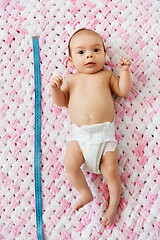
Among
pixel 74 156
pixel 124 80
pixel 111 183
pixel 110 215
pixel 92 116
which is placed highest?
pixel 124 80

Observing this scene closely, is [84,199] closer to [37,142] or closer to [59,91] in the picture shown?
[37,142]

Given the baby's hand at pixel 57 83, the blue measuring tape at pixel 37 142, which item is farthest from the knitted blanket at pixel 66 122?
the baby's hand at pixel 57 83

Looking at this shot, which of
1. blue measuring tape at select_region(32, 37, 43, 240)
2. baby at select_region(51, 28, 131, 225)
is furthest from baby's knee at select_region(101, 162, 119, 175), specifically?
blue measuring tape at select_region(32, 37, 43, 240)

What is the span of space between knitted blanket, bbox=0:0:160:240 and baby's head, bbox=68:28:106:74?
0.30ft

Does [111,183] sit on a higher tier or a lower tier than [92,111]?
lower

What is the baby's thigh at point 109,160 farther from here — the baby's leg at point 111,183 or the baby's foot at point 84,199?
the baby's foot at point 84,199

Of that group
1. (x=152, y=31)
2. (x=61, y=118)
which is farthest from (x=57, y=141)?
(x=152, y=31)

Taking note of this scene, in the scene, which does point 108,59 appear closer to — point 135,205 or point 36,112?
point 36,112

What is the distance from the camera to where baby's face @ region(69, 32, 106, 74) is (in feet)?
3.94

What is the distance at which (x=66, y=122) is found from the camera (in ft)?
4.21

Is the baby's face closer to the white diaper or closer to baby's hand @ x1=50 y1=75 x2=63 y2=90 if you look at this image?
baby's hand @ x1=50 y1=75 x2=63 y2=90

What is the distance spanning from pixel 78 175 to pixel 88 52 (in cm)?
49

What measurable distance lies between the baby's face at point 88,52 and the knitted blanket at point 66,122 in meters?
0.09

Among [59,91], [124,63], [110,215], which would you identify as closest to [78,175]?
[110,215]
